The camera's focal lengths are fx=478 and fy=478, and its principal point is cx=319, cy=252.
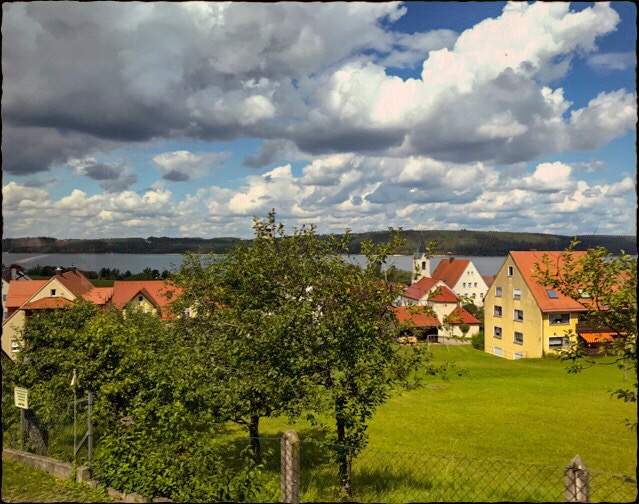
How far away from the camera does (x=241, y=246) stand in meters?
15.7

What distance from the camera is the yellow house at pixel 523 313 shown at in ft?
164

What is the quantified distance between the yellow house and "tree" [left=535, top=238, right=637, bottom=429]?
41942 mm

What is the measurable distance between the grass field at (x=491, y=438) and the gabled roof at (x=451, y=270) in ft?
195

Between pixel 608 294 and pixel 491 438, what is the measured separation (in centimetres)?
1624

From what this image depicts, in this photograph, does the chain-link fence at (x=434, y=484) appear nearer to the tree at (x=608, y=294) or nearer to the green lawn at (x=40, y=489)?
the tree at (x=608, y=294)

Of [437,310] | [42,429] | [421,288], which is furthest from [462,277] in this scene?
[42,429]

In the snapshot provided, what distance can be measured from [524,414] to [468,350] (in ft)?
105

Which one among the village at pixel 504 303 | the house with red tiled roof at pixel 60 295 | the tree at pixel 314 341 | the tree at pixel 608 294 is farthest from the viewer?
the village at pixel 504 303

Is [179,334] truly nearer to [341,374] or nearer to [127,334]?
[127,334]

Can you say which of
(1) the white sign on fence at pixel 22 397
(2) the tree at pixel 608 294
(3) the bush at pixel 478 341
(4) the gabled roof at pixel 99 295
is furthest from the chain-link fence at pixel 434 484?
(3) the bush at pixel 478 341

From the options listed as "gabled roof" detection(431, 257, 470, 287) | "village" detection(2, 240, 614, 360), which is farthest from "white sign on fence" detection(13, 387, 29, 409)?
"gabled roof" detection(431, 257, 470, 287)

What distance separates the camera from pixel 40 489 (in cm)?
1004


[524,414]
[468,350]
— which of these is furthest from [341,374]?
[468,350]

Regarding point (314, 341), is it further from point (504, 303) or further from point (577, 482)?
point (504, 303)
